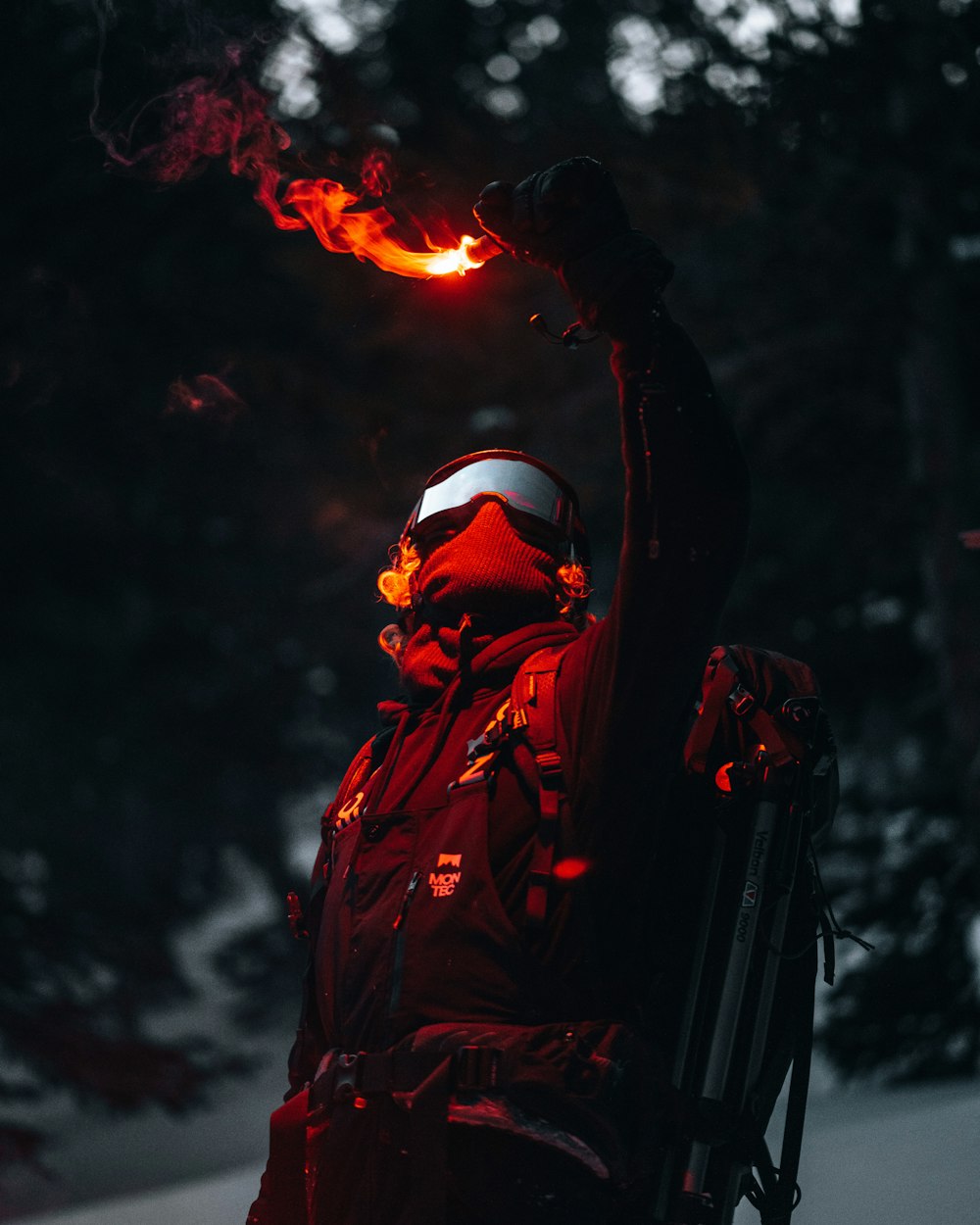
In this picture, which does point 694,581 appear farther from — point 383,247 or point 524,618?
point 383,247

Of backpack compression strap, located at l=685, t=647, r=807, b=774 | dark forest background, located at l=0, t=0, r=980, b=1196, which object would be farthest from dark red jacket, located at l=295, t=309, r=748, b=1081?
dark forest background, located at l=0, t=0, r=980, b=1196

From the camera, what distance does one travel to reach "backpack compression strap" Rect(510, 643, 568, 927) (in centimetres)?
248

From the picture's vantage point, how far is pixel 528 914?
2.47m

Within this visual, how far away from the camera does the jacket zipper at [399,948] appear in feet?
8.35

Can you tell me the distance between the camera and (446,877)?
2582 mm

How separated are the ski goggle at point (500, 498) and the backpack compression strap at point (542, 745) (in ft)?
1.76

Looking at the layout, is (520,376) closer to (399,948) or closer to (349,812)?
(349,812)

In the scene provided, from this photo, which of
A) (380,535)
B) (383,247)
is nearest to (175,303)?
(380,535)

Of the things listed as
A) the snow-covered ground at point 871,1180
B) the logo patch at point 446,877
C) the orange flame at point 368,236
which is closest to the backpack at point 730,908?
the logo patch at point 446,877

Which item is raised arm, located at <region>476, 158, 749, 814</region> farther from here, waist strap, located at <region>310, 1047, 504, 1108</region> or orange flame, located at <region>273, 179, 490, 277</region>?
waist strap, located at <region>310, 1047, 504, 1108</region>

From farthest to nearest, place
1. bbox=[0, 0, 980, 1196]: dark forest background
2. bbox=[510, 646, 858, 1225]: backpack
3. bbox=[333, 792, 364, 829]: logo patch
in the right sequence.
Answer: bbox=[0, 0, 980, 1196]: dark forest background → bbox=[333, 792, 364, 829]: logo patch → bbox=[510, 646, 858, 1225]: backpack

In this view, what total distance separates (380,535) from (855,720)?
14.9ft

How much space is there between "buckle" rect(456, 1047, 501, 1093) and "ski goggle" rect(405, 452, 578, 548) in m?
1.35

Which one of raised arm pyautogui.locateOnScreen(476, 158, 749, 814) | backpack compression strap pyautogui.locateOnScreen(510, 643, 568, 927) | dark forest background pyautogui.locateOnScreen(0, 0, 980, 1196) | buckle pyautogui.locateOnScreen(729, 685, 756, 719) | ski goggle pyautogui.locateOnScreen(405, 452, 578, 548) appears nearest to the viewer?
raised arm pyautogui.locateOnScreen(476, 158, 749, 814)
